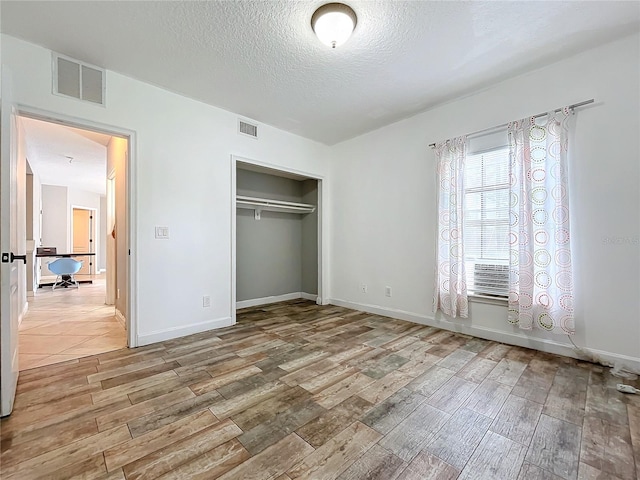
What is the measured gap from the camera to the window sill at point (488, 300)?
9.88 feet

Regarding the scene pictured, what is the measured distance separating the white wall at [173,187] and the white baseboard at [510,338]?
2375mm

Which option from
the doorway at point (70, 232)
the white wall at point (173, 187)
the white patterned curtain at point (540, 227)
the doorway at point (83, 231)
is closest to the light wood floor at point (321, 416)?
the white patterned curtain at point (540, 227)

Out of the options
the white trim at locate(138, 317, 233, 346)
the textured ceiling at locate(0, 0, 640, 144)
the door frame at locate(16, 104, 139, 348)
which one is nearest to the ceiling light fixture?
the textured ceiling at locate(0, 0, 640, 144)

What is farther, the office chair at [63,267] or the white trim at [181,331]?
the office chair at [63,267]

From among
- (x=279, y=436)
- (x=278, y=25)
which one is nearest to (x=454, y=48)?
(x=278, y=25)

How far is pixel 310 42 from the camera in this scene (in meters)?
2.36

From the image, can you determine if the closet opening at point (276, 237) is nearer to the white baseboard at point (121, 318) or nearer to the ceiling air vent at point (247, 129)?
the ceiling air vent at point (247, 129)

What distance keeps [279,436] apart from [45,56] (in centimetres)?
A: 359

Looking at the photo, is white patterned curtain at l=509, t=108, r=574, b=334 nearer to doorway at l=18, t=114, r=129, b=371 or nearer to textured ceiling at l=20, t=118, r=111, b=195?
doorway at l=18, t=114, r=129, b=371

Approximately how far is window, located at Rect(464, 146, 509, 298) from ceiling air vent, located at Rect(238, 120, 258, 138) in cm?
280

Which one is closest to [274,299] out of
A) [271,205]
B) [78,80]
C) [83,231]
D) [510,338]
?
[271,205]

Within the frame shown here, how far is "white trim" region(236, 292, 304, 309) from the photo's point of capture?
15.5ft

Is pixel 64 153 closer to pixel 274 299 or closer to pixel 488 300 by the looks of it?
pixel 274 299

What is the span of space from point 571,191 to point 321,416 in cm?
298
